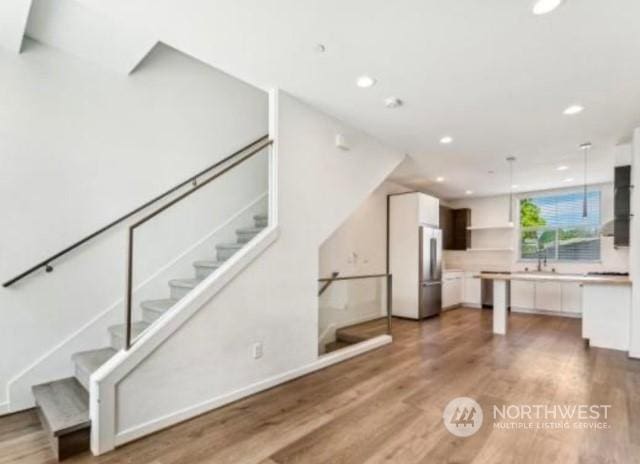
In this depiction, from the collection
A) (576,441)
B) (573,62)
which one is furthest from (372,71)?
(576,441)

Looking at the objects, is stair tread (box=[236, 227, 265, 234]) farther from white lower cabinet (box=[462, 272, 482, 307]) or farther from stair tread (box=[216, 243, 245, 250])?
white lower cabinet (box=[462, 272, 482, 307])

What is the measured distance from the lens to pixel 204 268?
11.7 feet

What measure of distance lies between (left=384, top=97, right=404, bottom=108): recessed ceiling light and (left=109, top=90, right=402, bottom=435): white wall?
27.9 inches

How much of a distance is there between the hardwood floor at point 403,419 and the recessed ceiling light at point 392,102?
9.43 feet

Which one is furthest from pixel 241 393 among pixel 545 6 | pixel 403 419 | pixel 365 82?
pixel 545 6

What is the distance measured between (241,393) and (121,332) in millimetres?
1160

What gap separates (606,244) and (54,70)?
9.29 m

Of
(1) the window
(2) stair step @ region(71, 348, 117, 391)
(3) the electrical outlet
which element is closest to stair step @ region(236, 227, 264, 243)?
(3) the electrical outlet

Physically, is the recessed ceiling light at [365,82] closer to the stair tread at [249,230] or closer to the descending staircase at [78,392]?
the stair tread at [249,230]

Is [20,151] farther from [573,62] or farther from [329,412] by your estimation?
[573,62]

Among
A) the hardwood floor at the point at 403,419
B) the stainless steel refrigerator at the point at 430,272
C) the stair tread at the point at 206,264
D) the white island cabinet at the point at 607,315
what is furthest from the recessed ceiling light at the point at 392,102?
the white island cabinet at the point at 607,315

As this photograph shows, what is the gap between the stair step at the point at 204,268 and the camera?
348 cm

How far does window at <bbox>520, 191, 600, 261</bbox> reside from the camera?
7113 millimetres

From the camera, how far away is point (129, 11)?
226 cm
